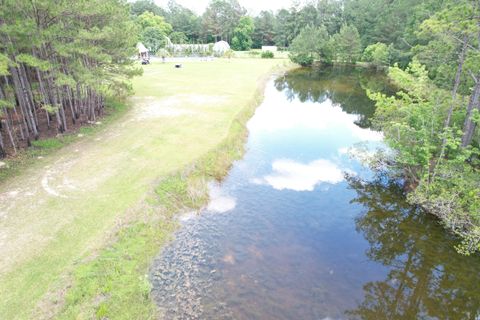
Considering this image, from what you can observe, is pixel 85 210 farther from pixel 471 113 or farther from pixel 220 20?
pixel 220 20

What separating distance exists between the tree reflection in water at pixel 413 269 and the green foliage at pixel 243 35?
94.6 meters

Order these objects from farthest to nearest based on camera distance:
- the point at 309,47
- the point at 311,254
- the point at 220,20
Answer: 1. the point at 220,20
2. the point at 309,47
3. the point at 311,254

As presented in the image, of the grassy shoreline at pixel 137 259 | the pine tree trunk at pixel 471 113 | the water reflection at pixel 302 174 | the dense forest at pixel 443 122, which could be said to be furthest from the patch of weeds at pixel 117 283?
the pine tree trunk at pixel 471 113

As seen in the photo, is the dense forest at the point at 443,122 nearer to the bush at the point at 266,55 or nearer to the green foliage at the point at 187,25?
the bush at the point at 266,55

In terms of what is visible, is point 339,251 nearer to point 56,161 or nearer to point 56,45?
point 56,161

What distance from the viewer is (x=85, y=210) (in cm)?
1290

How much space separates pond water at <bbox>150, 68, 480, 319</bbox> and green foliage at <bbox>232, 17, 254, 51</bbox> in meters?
88.5

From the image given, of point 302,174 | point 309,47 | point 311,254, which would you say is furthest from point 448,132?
point 309,47

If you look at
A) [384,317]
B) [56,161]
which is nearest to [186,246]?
[384,317]

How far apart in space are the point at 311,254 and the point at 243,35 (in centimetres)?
9912

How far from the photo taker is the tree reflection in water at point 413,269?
9961 mm

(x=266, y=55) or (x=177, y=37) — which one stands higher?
(x=177, y=37)

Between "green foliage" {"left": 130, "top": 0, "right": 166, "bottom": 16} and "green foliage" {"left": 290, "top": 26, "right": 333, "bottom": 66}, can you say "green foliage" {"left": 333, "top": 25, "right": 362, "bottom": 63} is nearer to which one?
"green foliage" {"left": 290, "top": 26, "right": 333, "bottom": 66}

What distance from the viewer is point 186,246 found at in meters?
12.3
